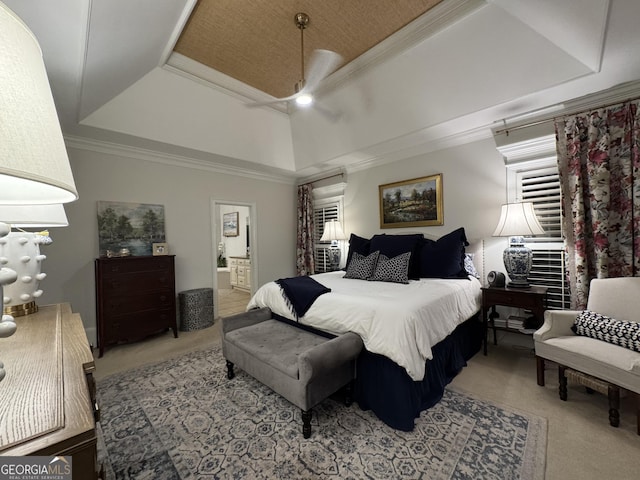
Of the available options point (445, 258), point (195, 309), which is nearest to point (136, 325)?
point (195, 309)

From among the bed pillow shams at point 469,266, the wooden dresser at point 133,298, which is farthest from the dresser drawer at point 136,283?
the bed pillow shams at point 469,266

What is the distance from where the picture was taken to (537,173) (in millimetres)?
2928

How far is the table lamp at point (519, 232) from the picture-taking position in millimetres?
2654

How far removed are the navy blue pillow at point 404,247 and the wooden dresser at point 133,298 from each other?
9.39 feet

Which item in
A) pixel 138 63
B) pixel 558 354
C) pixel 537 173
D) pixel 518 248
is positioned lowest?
pixel 558 354

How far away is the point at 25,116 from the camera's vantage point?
0.41 m

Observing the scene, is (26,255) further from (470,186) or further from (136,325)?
(470,186)

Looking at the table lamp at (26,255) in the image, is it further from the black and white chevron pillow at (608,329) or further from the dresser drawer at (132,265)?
the black and white chevron pillow at (608,329)

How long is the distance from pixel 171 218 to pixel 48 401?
12.3 ft

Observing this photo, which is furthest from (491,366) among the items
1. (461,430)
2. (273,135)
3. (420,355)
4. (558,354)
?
(273,135)

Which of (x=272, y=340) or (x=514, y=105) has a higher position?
(x=514, y=105)

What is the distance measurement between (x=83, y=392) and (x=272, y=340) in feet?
5.32

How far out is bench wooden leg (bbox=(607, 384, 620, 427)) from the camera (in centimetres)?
174

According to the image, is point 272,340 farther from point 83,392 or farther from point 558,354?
point 558,354
